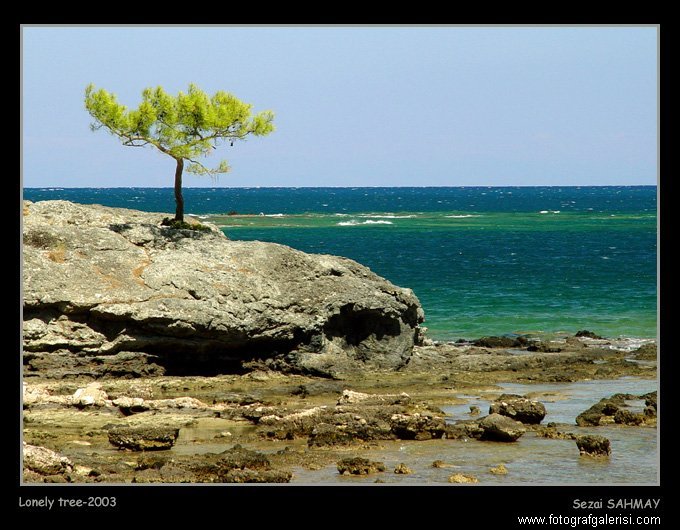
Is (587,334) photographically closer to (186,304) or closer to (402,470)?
(186,304)

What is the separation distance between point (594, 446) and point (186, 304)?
40.7ft

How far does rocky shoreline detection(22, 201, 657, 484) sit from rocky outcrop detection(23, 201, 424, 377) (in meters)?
0.05

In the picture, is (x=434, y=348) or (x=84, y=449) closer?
(x=84, y=449)

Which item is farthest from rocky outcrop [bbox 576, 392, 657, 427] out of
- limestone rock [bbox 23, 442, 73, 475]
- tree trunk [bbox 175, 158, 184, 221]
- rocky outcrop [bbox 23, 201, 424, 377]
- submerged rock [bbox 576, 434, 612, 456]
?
tree trunk [bbox 175, 158, 184, 221]

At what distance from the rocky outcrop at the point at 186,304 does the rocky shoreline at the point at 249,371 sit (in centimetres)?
5

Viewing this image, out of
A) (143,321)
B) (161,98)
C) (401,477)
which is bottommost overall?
(401,477)

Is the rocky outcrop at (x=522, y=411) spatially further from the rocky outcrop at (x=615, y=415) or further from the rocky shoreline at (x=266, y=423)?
the rocky outcrop at (x=615, y=415)

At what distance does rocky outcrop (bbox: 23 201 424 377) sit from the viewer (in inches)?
1054

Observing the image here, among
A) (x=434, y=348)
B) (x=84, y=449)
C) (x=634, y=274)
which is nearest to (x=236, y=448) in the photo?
(x=84, y=449)

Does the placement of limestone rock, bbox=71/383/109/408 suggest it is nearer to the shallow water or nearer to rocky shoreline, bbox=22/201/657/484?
rocky shoreline, bbox=22/201/657/484

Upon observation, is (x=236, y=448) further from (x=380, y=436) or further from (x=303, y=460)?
(x=380, y=436)

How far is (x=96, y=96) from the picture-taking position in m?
32.5

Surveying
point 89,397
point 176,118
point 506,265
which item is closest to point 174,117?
point 176,118

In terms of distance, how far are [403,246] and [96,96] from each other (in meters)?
57.3
